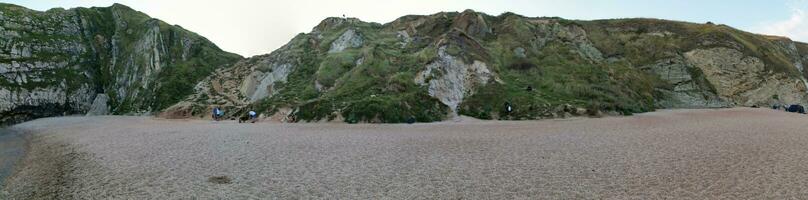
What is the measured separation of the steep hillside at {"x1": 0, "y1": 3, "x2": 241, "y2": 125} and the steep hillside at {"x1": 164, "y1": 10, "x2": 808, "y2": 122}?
12.4 metres

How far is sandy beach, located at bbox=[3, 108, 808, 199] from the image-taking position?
11586 millimetres

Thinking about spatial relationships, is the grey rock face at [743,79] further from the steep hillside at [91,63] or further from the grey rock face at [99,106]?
the grey rock face at [99,106]

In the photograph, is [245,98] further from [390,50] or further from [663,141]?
[663,141]

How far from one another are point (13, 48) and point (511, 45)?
9628cm

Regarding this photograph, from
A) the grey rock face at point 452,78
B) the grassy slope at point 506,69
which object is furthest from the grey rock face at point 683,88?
the grey rock face at point 452,78

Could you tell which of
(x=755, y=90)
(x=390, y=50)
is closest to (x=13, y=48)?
(x=390, y=50)

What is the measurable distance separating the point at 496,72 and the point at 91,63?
90.6m

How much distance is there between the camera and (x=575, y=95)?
5069 cm

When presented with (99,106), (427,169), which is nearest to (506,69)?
(427,169)

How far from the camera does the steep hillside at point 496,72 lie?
43.7 metres

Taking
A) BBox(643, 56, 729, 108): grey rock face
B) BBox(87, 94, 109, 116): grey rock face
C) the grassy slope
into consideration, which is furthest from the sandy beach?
BBox(87, 94, 109, 116): grey rock face

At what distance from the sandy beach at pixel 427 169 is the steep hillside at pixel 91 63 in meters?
58.0

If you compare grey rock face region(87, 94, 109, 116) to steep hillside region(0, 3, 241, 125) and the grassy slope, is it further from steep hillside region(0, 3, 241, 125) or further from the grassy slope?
the grassy slope

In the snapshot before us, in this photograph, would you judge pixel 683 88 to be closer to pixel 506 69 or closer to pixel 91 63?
pixel 506 69
